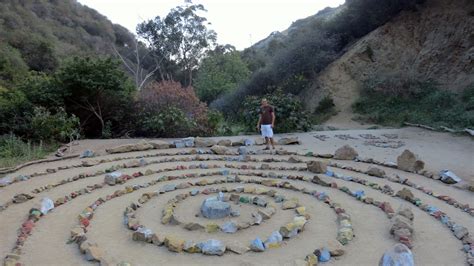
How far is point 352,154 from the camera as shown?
1141 cm

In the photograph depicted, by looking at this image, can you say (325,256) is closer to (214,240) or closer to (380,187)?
(214,240)

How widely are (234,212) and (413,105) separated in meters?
14.9

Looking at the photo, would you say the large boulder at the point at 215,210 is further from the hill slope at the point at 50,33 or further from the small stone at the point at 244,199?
the hill slope at the point at 50,33

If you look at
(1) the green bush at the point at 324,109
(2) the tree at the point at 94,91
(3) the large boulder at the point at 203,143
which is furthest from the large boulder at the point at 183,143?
(1) the green bush at the point at 324,109

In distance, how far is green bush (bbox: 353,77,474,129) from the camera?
16.6 meters

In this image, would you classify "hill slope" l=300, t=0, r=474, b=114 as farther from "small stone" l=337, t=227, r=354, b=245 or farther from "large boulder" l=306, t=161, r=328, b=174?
"small stone" l=337, t=227, r=354, b=245

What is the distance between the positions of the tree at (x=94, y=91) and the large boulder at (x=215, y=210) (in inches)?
348

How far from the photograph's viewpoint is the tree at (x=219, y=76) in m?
30.1

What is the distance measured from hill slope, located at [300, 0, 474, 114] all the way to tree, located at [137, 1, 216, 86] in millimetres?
14723

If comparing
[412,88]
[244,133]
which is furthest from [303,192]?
[412,88]

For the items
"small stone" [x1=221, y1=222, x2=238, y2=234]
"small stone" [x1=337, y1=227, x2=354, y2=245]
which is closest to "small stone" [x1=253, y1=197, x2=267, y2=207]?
"small stone" [x1=221, y1=222, x2=238, y2=234]

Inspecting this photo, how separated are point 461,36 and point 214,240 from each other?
62.6 ft

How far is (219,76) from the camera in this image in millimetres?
30672

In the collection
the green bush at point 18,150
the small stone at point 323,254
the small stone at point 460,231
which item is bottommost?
the small stone at point 460,231
